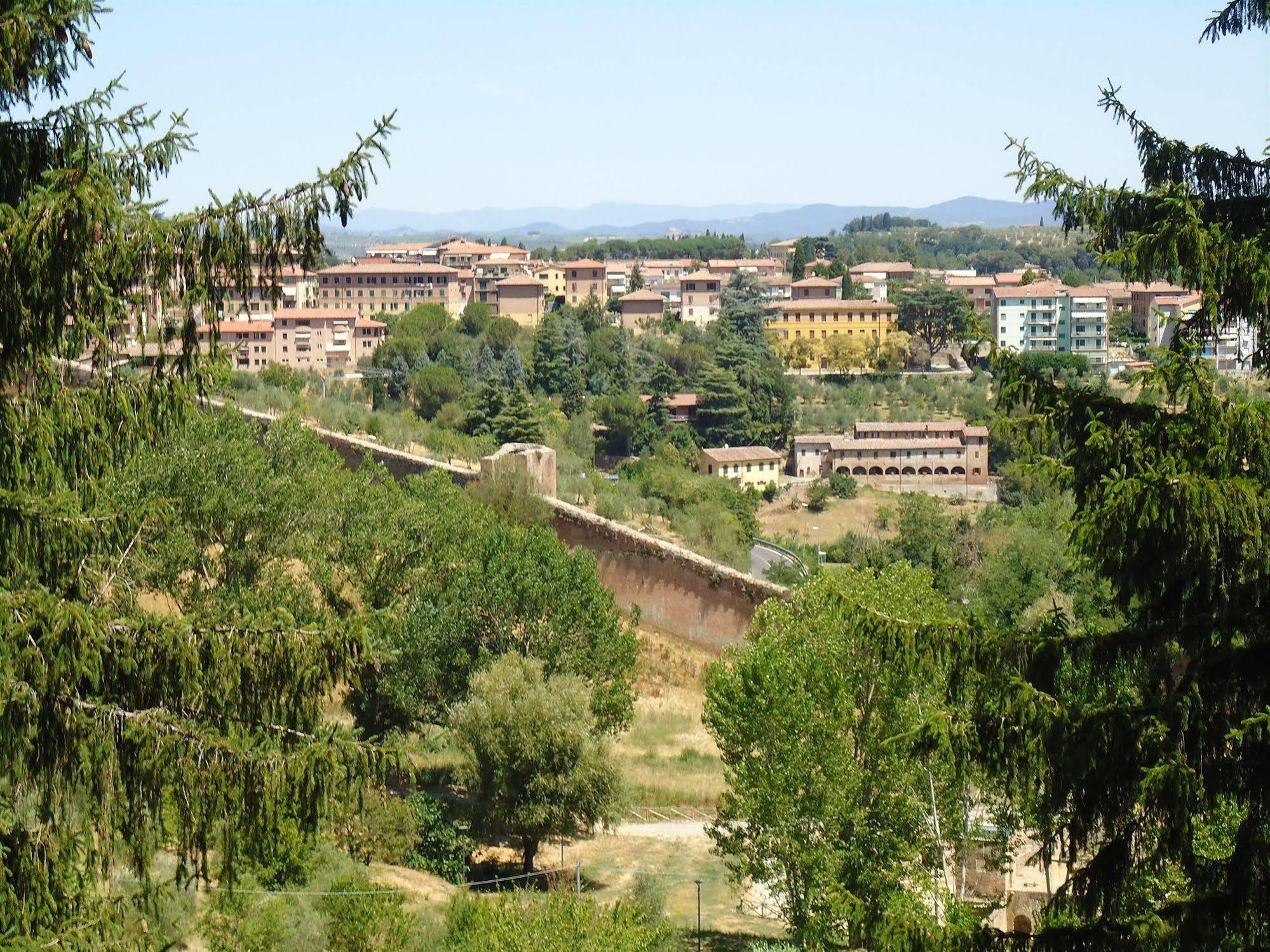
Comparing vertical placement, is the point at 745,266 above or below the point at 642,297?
above

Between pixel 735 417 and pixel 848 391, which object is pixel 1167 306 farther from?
pixel 735 417

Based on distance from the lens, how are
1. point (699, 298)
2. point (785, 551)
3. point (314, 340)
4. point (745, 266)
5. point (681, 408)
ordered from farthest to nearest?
point (745, 266), point (699, 298), point (314, 340), point (681, 408), point (785, 551)

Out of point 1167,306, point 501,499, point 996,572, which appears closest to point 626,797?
point 501,499

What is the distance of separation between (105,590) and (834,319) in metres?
79.4

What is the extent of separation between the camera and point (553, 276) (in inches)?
3957

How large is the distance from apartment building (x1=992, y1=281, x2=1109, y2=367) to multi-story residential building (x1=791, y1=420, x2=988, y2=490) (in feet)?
54.0

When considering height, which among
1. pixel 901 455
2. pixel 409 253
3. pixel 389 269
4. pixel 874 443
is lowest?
pixel 901 455

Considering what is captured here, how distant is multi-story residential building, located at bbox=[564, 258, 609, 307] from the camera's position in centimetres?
9925

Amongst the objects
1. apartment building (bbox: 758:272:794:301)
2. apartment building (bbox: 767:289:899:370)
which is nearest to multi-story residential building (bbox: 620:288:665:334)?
apartment building (bbox: 767:289:899:370)

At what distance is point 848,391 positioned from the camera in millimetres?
72938

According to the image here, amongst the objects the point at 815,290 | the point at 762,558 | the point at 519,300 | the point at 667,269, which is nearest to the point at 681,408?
the point at 762,558

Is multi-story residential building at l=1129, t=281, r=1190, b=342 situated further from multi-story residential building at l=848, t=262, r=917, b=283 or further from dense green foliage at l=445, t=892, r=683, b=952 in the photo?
dense green foliage at l=445, t=892, r=683, b=952

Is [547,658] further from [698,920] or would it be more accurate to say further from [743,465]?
[743,465]

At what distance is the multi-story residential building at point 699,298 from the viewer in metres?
93.7
